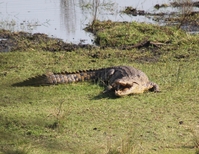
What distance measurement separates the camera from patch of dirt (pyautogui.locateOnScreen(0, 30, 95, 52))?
11578 mm

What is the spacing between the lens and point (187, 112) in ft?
23.9

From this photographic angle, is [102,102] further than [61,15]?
No

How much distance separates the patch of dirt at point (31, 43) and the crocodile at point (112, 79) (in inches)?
98.3

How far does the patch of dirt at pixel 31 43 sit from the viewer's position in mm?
11578

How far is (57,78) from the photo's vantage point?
344 inches

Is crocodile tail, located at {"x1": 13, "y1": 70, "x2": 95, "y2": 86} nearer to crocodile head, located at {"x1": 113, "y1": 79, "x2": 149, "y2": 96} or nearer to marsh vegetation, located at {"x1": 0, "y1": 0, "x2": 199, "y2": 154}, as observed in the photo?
marsh vegetation, located at {"x1": 0, "y1": 0, "x2": 199, "y2": 154}

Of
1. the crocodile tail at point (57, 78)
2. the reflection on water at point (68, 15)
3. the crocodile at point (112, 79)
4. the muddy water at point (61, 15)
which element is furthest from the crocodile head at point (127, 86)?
the reflection on water at point (68, 15)

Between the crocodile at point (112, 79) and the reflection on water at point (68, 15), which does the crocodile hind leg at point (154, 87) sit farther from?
the reflection on water at point (68, 15)

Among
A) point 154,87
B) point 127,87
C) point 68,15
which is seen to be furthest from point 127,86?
point 68,15

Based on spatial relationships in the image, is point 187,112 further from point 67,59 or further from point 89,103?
point 67,59

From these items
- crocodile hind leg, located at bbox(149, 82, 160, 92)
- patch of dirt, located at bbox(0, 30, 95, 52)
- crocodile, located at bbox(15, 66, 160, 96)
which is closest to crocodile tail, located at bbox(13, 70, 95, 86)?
crocodile, located at bbox(15, 66, 160, 96)

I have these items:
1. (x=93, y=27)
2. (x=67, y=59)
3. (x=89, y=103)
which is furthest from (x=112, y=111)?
(x=93, y=27)

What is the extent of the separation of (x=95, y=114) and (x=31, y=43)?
5163mm

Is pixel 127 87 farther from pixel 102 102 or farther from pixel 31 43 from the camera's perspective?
pixel 31 43
